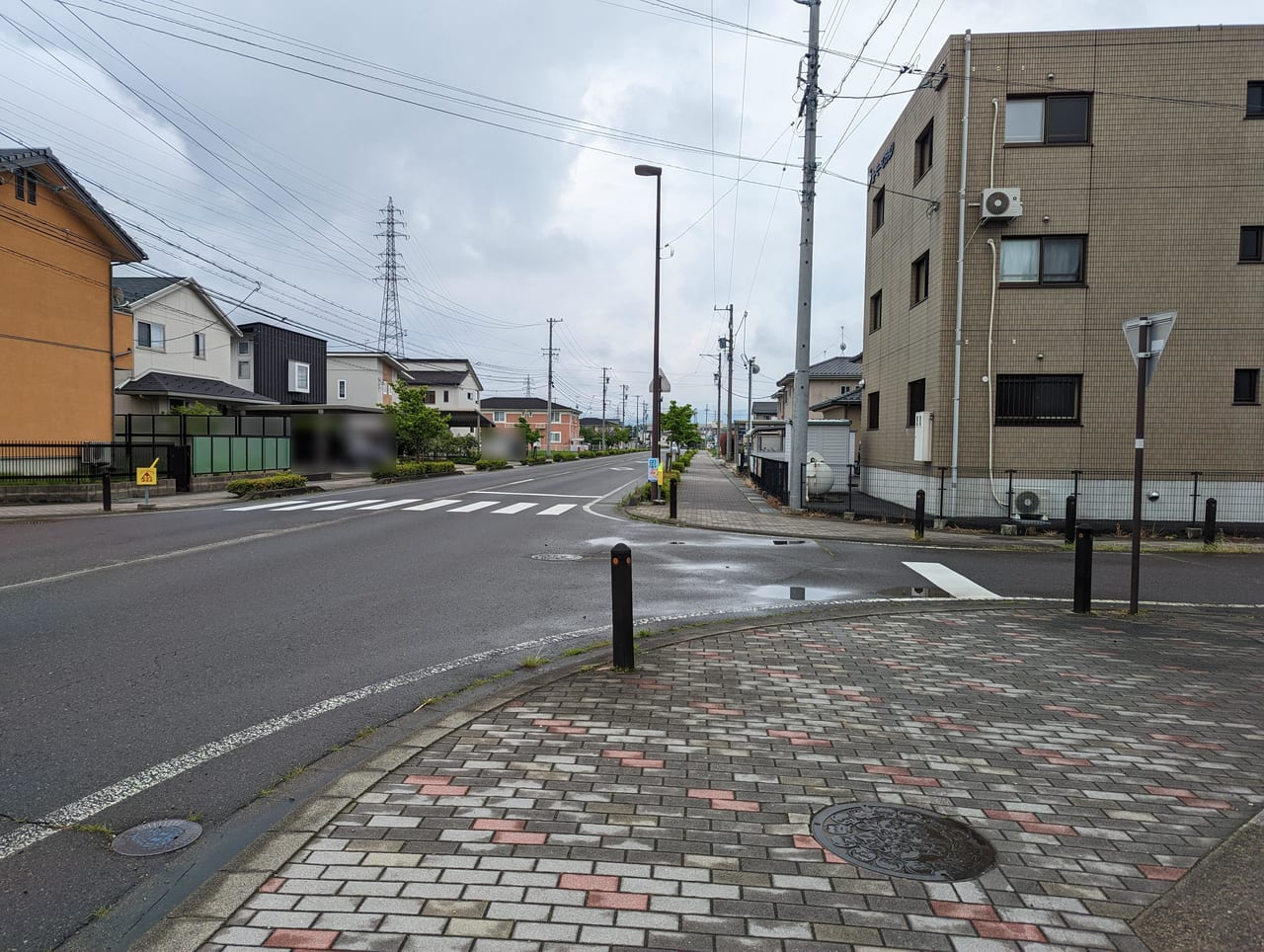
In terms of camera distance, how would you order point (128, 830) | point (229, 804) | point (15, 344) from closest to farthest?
point (128, 830) → point (229, 804) → point (15, 344)

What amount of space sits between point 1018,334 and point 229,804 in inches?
720

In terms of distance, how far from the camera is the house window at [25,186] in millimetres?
23641

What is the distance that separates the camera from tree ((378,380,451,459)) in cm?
4225

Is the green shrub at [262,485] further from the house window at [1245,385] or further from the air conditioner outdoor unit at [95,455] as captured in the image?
the house window at [1245,385]

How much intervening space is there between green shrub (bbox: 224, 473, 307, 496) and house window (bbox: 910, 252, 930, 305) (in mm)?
20098

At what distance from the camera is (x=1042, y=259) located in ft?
57.9

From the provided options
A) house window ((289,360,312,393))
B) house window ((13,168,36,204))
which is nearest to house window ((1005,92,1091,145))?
house window ((13,168,36,204))

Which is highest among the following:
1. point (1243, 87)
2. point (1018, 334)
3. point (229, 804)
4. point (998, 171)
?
point (1243, 87)

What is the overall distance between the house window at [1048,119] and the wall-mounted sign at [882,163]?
5.56 metres

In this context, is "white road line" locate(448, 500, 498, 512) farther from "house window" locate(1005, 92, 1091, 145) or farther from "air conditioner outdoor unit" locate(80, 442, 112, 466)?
"house window" locate(1005, 92, 1091, 145)

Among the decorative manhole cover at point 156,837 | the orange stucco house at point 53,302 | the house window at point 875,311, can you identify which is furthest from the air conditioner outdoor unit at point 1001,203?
the orange stucco house at point 53,302

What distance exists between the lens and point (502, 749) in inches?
168

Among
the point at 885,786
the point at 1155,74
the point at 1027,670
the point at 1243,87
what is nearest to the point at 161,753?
the point at 885,786

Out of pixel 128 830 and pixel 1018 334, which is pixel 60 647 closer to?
pixel 128 830
